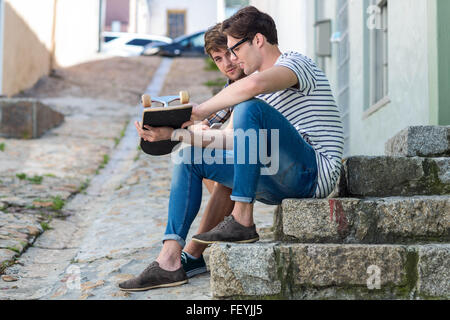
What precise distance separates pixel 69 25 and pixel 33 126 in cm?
1023

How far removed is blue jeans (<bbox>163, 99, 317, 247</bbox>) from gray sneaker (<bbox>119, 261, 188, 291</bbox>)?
16 cm

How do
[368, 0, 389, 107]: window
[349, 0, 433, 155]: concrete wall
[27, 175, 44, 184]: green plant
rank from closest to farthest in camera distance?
[349, 0, 433, 155]: concrete wall, [368, 0, 389, 107]: window, [27, 175, 44, 184]: green plant

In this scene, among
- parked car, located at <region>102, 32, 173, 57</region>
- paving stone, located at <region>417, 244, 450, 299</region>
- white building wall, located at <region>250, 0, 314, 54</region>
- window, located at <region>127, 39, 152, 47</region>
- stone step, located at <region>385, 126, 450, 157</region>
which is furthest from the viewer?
window, located at <region>127, 39, 152, 47</region>

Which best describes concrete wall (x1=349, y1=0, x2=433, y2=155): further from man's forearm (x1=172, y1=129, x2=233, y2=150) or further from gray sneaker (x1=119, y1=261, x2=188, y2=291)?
gray sneaker (x1=119, y1=261, x2=188, y2=291)

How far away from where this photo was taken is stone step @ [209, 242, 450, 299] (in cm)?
254

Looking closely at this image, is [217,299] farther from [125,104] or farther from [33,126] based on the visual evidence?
[125,104]

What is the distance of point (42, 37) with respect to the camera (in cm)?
1616

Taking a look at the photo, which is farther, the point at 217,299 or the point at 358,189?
the point at 358,189

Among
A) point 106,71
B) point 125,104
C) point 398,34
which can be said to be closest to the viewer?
point 398,34

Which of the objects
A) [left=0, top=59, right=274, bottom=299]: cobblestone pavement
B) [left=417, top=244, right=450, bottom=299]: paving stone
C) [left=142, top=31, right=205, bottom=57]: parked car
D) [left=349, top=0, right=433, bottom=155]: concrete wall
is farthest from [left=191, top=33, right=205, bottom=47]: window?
[left=417, top=244, right=450, bottom=299]: paving stone

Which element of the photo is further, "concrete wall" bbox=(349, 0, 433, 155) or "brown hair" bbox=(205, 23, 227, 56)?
"concrete wall" bbox=(349, 0, 433, 155)

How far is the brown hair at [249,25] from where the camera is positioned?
299 cm
